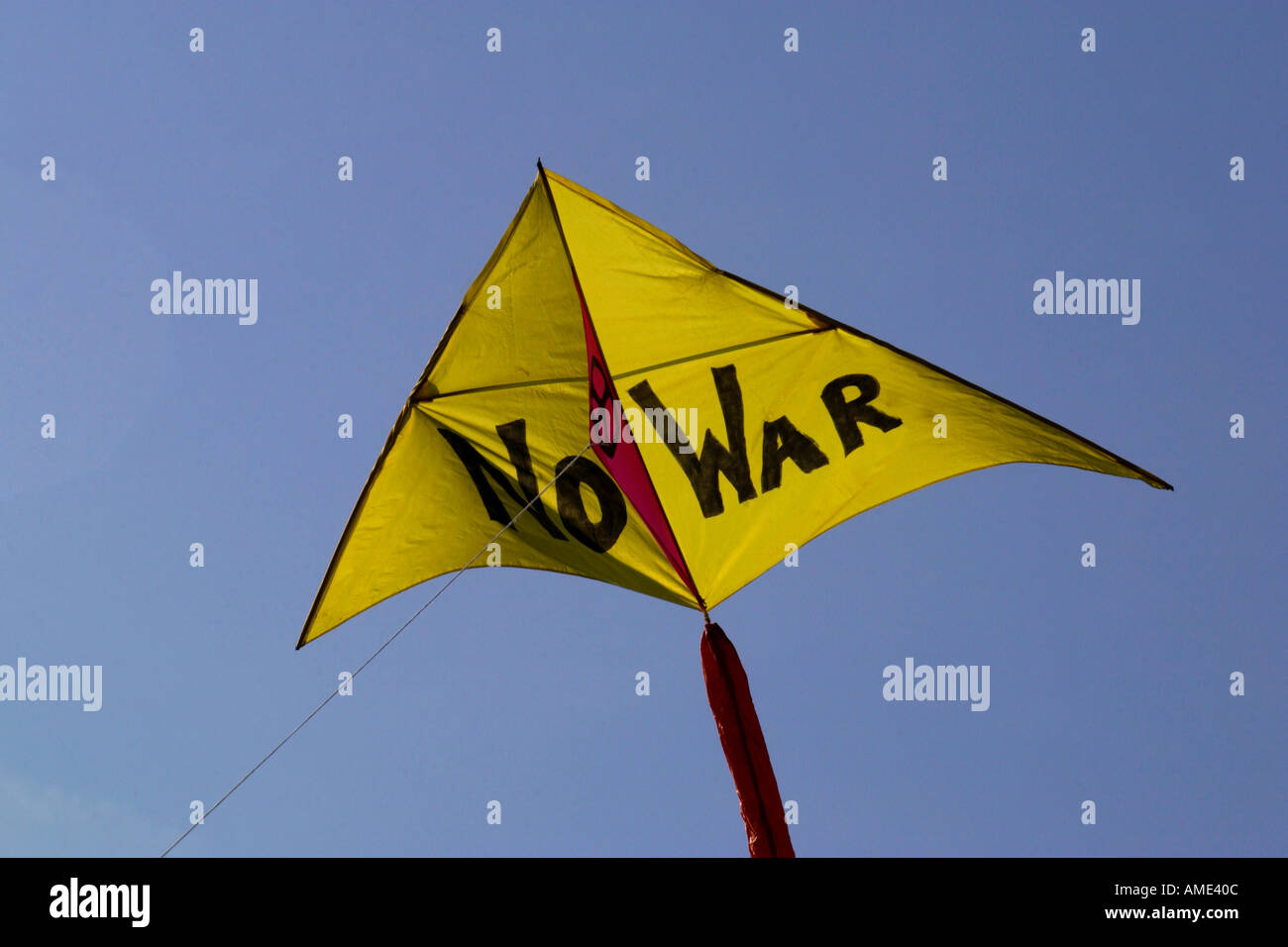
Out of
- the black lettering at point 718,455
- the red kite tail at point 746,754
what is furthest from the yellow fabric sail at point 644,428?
the red kite tail at point 746,754

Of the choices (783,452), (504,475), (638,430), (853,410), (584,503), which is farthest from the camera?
(504,475)

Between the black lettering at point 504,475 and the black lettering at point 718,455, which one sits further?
the black lettering at point 504,475

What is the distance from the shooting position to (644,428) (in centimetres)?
721

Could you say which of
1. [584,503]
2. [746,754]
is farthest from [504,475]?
[746,754]

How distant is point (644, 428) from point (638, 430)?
0.12 ft

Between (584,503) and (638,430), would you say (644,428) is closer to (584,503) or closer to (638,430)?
(638,430)

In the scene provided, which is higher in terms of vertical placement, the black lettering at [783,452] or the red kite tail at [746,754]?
the black lettering at [783,452]

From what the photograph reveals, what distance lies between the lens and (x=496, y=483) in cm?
780

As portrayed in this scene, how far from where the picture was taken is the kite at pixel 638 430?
22.3 feet

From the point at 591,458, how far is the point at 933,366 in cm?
210

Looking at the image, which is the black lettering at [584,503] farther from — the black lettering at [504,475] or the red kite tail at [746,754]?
the red kite tail at [746,754]
